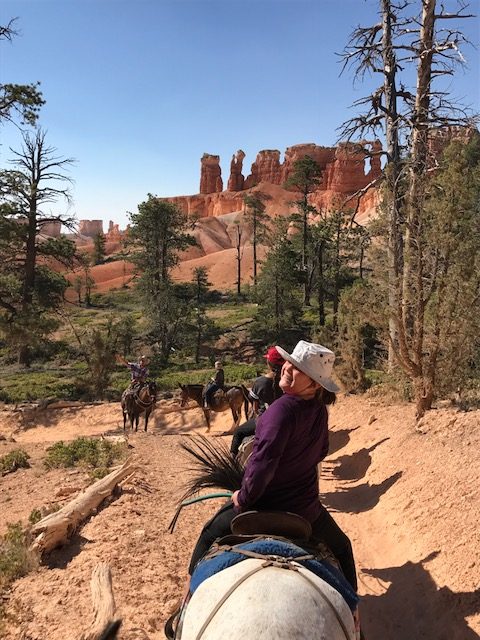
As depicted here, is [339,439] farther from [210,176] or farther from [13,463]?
[210,176]

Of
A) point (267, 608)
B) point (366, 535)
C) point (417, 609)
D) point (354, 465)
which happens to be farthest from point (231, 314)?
point (267, 608)

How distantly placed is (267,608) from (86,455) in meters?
8.85

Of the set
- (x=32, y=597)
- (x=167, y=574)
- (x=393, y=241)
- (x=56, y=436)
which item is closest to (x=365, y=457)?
(x=393, y=241)

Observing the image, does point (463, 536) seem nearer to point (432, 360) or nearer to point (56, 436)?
point (432, 360)

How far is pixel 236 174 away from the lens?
140m

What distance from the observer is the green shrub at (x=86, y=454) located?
9.62 meters

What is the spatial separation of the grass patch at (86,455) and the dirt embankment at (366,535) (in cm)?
39

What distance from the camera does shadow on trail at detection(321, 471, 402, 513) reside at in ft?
25.1

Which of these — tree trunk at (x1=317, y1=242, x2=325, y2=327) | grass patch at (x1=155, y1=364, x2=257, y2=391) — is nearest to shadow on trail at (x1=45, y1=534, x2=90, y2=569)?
grass patch at (x1=155, y1=364, x2=257, y2=391)

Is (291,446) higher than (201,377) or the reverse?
higher

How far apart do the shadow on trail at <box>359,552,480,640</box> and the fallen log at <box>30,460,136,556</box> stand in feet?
12.4

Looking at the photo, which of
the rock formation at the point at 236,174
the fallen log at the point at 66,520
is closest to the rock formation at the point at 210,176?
the rock formation at the point at 236,174

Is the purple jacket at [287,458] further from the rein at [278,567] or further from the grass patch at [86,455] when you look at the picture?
the grass patch at [86,455]

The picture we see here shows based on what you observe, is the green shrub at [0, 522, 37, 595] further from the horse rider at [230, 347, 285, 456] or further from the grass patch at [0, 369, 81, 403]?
the grass patch at [0, 369, 81, 403]
